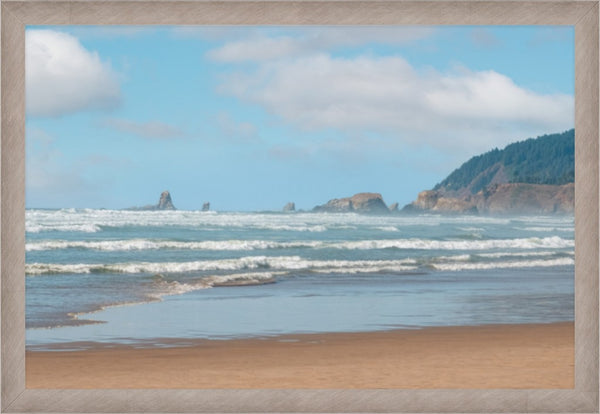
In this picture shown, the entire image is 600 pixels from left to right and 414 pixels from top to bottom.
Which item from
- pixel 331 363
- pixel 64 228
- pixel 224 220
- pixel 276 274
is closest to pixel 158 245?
pixel 64 228

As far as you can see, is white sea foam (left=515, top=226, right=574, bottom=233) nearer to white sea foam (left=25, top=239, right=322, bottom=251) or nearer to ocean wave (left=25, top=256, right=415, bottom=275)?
white sea foam (left=25, top=239, right=322, bottom=251)

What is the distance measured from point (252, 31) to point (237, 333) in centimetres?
1102

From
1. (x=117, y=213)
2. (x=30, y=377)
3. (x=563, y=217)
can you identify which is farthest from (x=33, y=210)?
(x=30, y=377)

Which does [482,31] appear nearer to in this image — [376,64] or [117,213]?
[376,64]

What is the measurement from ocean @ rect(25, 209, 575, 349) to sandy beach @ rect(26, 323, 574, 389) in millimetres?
534

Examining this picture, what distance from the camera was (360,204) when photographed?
24.7 meters

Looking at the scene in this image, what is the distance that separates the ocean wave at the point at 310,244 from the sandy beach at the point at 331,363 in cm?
1208

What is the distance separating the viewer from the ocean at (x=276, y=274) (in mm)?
7555

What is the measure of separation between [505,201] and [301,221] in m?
6.17

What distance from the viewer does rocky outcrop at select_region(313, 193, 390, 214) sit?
932 inches

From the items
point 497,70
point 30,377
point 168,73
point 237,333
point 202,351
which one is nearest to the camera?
point 30,377

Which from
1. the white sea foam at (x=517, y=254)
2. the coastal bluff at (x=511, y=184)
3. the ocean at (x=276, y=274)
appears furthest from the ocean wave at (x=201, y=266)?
the coastal bluff at (x=511, y=184)

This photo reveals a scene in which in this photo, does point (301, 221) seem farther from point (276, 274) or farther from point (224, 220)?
point (276, 274)

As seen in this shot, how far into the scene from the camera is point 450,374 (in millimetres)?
4816
